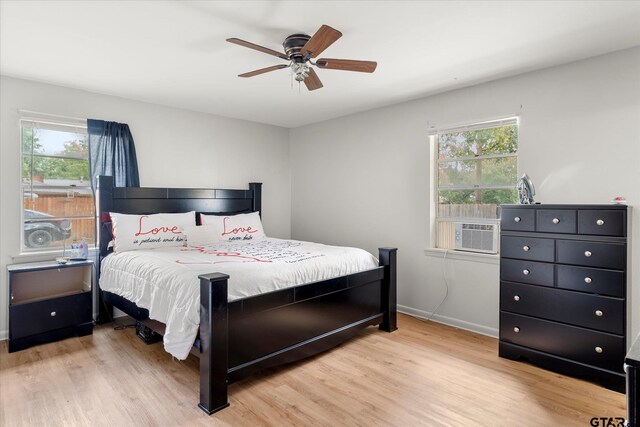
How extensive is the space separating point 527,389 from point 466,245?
1497mm

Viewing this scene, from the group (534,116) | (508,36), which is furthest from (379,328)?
(508,36)

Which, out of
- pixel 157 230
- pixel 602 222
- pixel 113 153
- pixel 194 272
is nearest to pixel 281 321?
pixel 194 272

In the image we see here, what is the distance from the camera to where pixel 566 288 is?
268 cm

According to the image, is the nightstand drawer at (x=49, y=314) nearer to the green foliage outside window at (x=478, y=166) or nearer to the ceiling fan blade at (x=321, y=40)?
the ceiling fan blade at (x=321, y=40)

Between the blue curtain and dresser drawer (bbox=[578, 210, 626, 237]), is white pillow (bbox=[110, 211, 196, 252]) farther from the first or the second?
dresser drawer (bbox=[578, 210, 626, 237])

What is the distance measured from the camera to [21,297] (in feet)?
11.1

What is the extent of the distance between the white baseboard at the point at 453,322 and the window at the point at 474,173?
0.78 meters

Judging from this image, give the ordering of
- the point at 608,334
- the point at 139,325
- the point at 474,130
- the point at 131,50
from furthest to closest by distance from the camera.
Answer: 1. the point at 474,130
2. the point at 139,325
3. the point at 131,50
4. the point at 608,334

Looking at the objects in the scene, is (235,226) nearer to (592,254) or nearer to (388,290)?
(388,290)

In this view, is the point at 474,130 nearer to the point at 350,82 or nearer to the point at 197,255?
the point at 350,82

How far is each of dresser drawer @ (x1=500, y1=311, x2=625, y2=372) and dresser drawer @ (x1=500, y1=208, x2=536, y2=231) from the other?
2.35ft

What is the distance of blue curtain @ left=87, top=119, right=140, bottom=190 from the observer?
382cm

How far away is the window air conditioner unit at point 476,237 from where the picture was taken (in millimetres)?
3535

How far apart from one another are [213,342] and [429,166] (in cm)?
290
